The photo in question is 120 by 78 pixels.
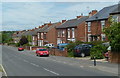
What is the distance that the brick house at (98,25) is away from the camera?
44094 mm

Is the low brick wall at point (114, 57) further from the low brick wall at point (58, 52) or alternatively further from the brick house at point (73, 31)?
the brick house at point (73, 31)

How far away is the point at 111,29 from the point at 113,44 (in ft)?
4.79

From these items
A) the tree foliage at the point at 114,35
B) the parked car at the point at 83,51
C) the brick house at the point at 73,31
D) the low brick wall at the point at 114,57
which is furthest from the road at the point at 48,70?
the brick house at the point at 73,31

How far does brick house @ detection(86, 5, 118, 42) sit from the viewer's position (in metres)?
44.1

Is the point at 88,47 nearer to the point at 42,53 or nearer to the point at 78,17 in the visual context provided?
the point at 42,53

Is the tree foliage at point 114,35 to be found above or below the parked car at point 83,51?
above

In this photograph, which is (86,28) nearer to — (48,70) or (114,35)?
(114,35)

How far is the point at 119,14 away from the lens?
99.2 ft

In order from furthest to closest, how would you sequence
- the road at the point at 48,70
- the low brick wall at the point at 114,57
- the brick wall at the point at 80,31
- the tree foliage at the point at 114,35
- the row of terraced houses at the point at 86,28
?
the brick wall at the point at 80,31 < the row of terraced houses at the point at 86,28 < the low brick wall at the point at 114,57 < the tree foliage at the point at 114,35 < the road at the point at 48,70

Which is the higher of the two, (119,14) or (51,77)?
(119,14)

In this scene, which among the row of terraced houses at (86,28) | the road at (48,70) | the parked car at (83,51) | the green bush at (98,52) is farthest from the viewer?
the row of terraced houses at (86,28)

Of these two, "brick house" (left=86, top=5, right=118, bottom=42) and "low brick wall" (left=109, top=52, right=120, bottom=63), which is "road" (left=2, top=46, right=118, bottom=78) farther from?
"brick house" (left=86, top=5, right=118, bottom=42)

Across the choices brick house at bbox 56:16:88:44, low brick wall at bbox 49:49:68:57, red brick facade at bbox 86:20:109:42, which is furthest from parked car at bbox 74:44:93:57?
brick house at bbox 56:16:88:44

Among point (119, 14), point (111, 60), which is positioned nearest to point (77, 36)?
point (119, 14)
